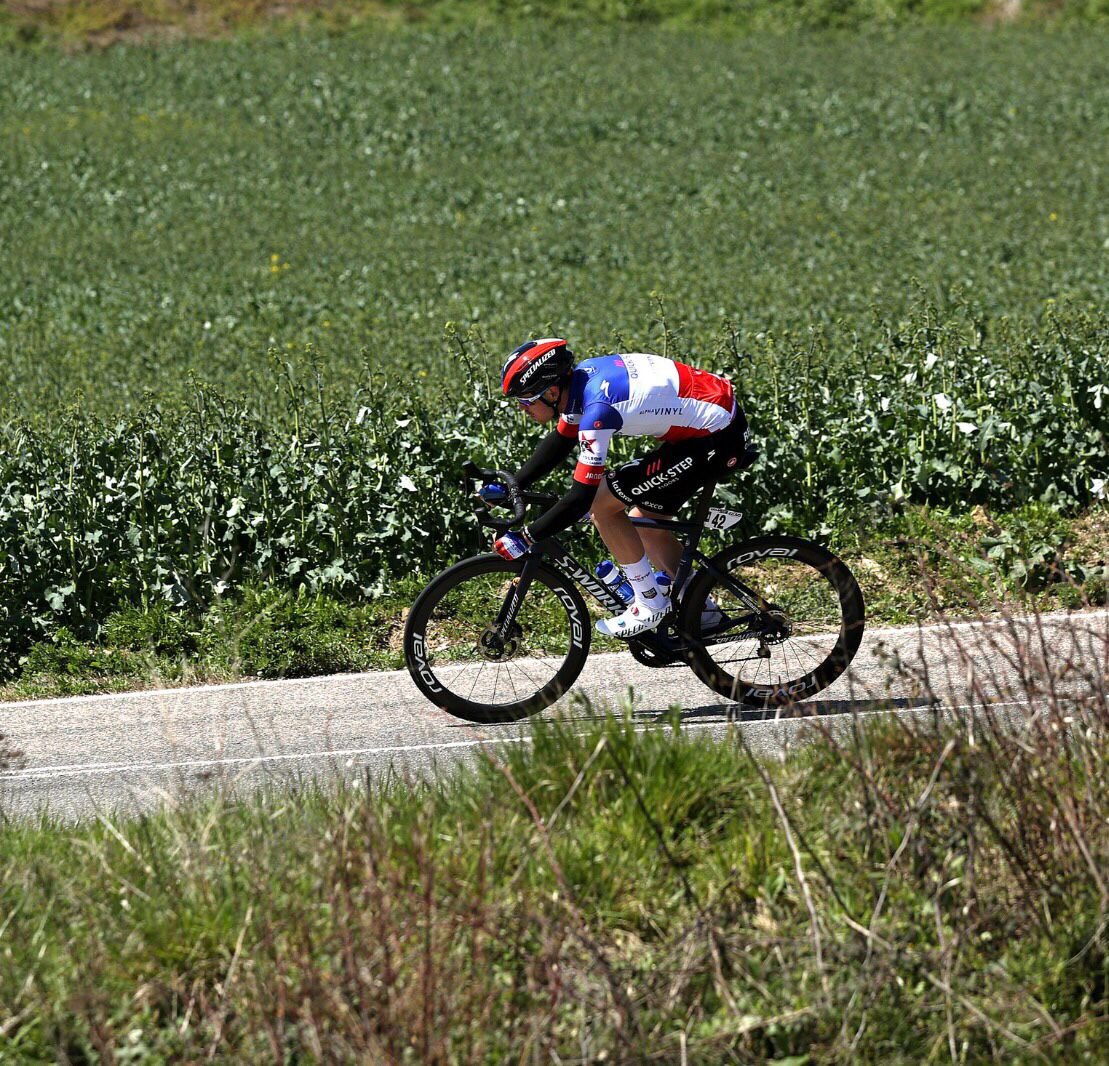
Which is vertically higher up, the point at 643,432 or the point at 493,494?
the point at 643,432

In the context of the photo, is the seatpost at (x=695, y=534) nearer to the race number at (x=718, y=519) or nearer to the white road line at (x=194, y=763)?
the race number at (x=718, y=519)

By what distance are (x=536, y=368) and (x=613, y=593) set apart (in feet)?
4.67

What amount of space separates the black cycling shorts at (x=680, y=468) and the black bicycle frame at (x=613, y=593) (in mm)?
100

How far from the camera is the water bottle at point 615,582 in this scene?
320 inches

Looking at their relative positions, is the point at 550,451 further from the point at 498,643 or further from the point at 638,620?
the point at 498,643

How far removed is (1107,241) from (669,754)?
65.9 ft

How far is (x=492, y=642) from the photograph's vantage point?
8164 millimetres

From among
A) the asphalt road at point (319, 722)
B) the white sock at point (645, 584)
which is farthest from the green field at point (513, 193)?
the white sock at point (645, 584)

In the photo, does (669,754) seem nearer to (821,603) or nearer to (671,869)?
(671,869)

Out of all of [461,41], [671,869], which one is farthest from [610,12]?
[671,869]

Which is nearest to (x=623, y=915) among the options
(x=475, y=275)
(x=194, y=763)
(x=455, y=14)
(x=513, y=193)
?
(x=194, y=763)

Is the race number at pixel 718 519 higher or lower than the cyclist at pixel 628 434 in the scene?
lower

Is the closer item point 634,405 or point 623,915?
point 623,915

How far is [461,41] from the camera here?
136 ft
